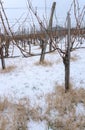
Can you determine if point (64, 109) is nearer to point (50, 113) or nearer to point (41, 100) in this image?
point (50, 113)

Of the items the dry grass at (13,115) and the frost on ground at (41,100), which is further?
the frost on ground at (41,100)

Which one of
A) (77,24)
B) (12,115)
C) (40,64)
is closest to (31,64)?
(40,64)

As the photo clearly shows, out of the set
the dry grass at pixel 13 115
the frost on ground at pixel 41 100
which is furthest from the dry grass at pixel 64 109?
the dry grass at pixel 13 115

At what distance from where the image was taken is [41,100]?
4.55 m

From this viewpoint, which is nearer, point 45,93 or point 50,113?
point 50,113

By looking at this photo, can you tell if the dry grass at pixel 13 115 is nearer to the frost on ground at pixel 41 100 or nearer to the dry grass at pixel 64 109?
the frost on ground at pixel 41 100

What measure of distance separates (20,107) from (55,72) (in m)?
2.03

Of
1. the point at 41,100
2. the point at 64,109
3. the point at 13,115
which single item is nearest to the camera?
the point at 13,115

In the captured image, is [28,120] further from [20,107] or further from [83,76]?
[83,76]

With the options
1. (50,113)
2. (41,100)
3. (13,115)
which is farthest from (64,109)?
(13,115)

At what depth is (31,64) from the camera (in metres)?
7.19

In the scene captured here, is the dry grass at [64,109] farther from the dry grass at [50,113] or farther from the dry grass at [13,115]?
the dry grass at [13,115]

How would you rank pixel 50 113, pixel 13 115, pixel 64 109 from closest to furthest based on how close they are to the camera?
pixel 13 115 → pixel 50 113 → pixel 64 109

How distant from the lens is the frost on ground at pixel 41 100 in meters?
3.92
